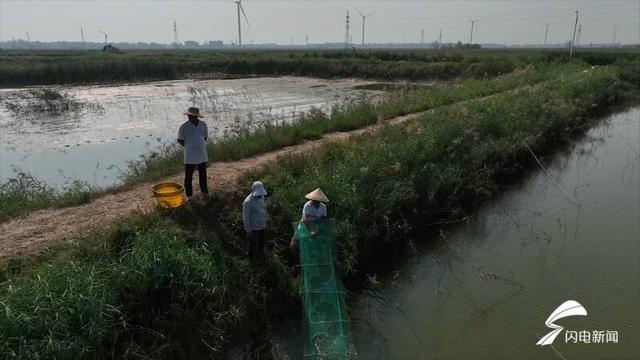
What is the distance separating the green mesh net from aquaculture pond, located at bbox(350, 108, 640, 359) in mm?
620

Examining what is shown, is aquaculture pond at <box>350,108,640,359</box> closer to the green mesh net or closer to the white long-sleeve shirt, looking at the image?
the green mesh net

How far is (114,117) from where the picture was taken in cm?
1972

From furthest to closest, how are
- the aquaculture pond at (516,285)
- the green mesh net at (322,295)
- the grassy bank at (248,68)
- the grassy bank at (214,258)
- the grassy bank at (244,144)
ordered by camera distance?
the grassy bank at (248,68) < the grassy bank at (244,144) < the aquaculture pond at (516,285) < the green mesh net at (322,295) < the grassy bank at (214,258)

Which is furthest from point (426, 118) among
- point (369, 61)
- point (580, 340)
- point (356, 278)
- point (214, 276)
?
point (369, 61)

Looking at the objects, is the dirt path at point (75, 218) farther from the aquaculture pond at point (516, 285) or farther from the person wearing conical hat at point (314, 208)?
the aquaculture pond at point (516, 285)

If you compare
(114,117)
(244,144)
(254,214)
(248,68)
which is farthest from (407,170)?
(248,68)

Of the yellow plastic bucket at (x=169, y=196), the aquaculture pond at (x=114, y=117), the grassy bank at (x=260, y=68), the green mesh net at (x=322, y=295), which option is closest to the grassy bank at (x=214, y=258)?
the yellow plastic bucket at (x=169, y=196)

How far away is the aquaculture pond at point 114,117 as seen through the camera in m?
13.0

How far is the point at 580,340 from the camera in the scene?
6039 millimetres

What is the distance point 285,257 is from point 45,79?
3082 centimetres

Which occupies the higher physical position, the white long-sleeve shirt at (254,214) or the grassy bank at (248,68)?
the grassy bank at (248,68)

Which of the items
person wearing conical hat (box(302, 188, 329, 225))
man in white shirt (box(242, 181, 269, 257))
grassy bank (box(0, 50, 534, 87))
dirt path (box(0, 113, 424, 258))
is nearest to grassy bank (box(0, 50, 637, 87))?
grassy bank (box(0, 50, 534, 87))

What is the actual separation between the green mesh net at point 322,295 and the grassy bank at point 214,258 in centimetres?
45

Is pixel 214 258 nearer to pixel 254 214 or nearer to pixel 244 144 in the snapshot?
pixel 254 214
